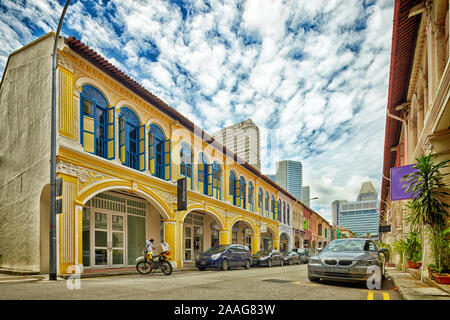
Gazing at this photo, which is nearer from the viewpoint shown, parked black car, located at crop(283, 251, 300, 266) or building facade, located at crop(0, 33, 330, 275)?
building facade, located at crop(0, 33, 330, 275)

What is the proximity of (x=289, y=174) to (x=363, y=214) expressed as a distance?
84.0 meters

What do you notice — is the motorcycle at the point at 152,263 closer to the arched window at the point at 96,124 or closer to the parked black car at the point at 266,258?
the arched window at the point at 96,124

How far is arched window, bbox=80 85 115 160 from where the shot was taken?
13427 mm

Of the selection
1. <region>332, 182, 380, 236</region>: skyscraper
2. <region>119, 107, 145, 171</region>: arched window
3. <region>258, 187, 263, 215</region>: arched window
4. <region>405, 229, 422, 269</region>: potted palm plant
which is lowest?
<region>332, 182, 380, 236</region>: skyscraper

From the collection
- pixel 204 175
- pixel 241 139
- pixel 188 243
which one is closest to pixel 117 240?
pixel 188 243

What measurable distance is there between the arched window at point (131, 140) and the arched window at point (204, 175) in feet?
19.8

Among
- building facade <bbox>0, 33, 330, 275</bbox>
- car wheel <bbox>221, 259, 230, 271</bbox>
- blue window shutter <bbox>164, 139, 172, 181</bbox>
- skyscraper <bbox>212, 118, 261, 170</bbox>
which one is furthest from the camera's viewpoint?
skyscraper <bbox>212, 118, 261, 170</bbox>

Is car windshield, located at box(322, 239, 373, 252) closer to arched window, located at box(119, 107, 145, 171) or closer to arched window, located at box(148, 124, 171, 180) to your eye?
arched window, located at box(119, 107, 145, 171)

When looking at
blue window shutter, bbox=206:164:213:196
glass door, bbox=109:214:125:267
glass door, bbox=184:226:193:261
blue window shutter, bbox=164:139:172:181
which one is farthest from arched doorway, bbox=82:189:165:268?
blue window shutter, bbox=206:164:213:196

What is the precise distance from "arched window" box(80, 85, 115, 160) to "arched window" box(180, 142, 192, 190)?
19.4 ft

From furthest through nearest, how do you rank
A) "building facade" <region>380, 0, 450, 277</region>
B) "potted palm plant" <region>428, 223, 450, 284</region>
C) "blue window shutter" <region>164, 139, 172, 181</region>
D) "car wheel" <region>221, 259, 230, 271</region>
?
"blue window shutter" <region>164, 139, 172, 181</region>, "car wheel" <region>221, 259, 230, 271</region>, "building facade" <region>380, 0, 450, 277</region>, "potted palm plant" <region>428, 223, 450, 284</region>

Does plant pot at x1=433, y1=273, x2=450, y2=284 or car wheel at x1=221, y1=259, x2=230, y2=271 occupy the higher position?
plant pot at x1=433, y1=273, x2=450, y2=284
